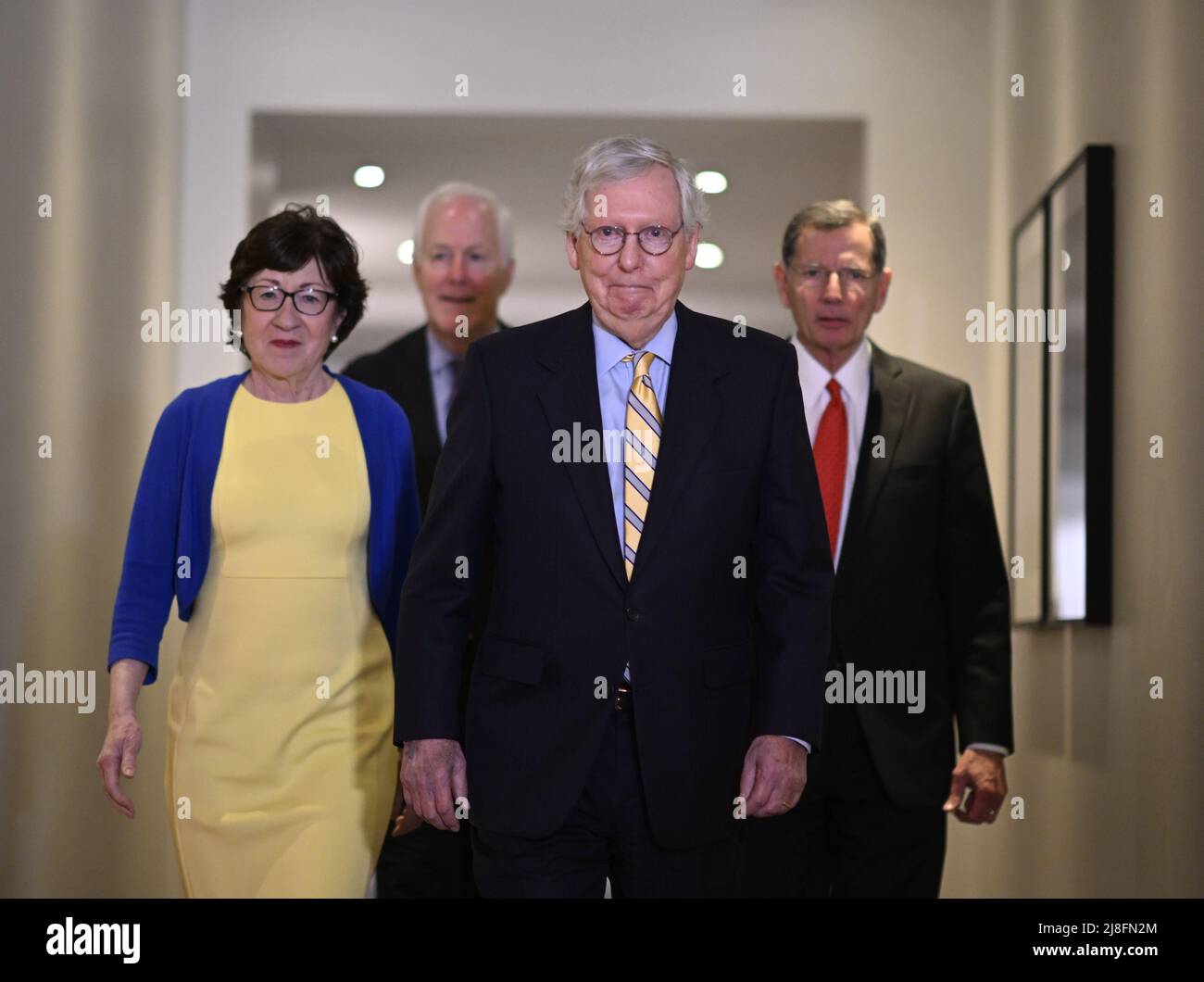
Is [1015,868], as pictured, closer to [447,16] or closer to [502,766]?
[502,766]

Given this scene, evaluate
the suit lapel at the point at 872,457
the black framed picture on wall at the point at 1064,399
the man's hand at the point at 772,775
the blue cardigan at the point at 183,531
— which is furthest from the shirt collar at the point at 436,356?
the man's hand at the point at 772,775

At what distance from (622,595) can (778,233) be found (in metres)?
4.36

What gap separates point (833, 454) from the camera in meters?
3.99

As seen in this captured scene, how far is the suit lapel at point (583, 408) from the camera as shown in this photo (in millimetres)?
2762

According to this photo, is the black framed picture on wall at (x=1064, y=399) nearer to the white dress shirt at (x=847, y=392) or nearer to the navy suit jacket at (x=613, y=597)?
the white dress shirt at (x=847, y=392)

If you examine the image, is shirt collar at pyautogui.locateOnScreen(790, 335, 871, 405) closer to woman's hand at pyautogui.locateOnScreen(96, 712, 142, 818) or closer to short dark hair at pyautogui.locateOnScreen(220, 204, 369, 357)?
short dark hair at pyautogui.locateOnScreen(220, 204, 369, 357)

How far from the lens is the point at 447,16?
5816mm

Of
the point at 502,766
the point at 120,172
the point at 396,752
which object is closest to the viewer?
the point at 502,766

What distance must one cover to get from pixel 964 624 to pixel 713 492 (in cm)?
133

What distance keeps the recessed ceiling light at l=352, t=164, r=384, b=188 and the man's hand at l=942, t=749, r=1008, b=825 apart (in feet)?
11.4

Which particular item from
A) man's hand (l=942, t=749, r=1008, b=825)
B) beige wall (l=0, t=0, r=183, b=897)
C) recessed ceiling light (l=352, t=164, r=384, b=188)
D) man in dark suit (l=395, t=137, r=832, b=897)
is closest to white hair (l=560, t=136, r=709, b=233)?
man in dark suit (l=395, t=137, r=832, b=897)

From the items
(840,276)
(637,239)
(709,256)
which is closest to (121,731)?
(637,239)
